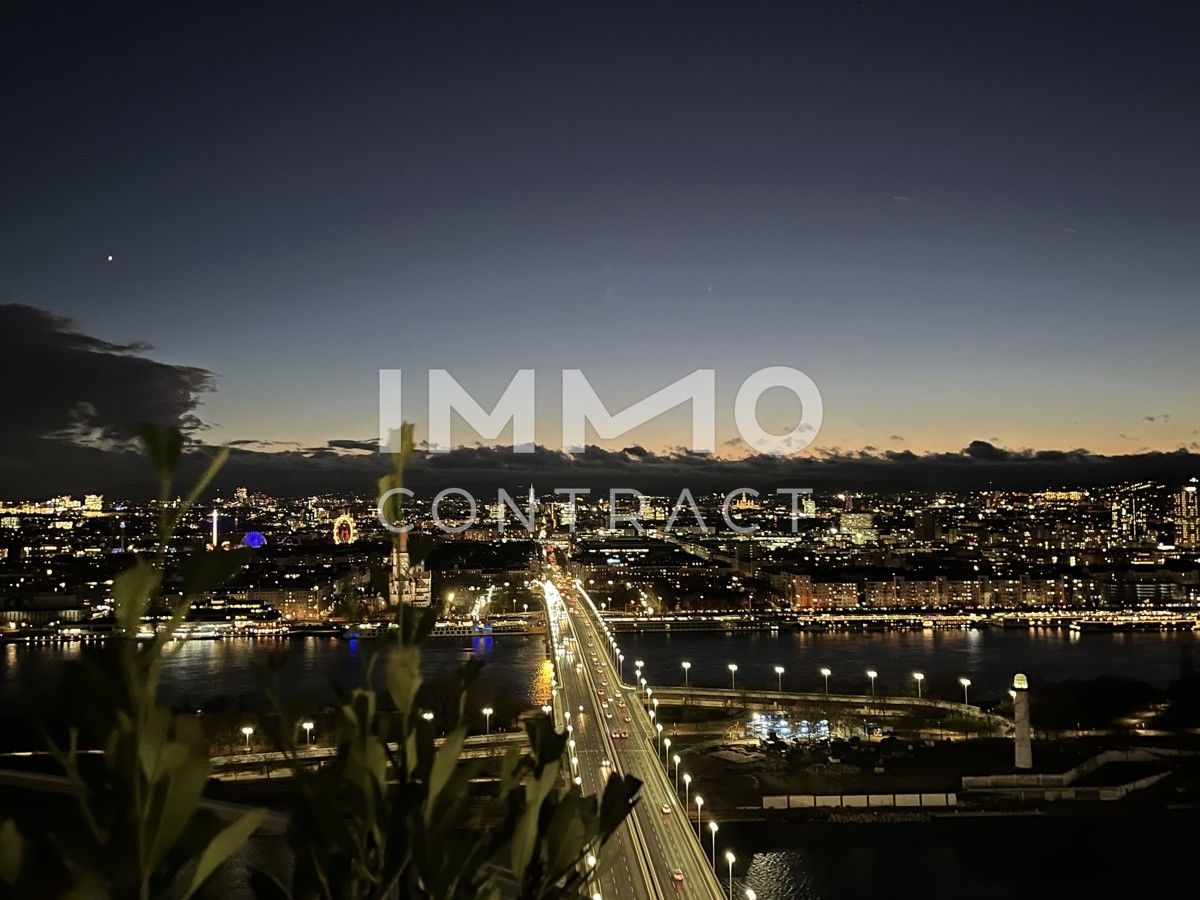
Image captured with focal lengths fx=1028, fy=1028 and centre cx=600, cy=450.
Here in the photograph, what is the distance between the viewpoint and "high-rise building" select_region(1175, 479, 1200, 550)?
1318 inches

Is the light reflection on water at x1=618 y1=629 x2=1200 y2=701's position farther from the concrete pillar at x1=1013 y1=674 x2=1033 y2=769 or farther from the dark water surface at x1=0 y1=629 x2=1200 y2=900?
the concrete pillar at x1=1013 y1=674 x2=1033 y2=769

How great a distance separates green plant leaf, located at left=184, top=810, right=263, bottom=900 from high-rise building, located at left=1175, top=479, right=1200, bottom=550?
1405 inches

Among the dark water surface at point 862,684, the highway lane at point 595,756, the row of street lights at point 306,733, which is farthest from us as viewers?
the row of street lights at point 306,733

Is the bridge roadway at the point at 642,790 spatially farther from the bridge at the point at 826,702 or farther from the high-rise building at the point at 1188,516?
the high-rise building at the point at 1188,516

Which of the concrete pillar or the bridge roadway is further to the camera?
the concrete pillar

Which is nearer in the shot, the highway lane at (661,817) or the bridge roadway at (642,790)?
the bridge roadway at (642,790)

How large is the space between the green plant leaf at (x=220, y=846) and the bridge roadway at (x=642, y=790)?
307mm

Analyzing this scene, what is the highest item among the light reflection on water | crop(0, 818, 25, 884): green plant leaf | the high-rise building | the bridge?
crop(0, 818, 25, 884): green plant leaf

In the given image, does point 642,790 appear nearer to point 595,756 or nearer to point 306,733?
point 595,756

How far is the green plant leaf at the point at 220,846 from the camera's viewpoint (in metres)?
0.55

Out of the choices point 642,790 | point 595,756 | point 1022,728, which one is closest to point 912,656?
point 1022,728

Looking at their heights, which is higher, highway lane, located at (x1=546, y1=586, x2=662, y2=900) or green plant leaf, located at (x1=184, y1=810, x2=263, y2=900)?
green plant leaf, located at (x1=184, y1=810, x2=263, y2=900)

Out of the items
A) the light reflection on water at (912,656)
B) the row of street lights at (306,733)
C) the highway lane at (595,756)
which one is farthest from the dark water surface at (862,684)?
the row of street lights at (306,733)

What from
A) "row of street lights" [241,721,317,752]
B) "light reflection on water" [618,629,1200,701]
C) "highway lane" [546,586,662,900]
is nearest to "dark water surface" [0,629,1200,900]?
"light reflection on water" [618,629,1200,701]
